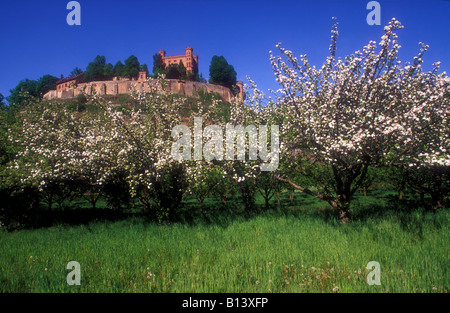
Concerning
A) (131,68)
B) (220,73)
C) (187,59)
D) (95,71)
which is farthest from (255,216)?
(187,59)

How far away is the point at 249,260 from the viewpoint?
6.20m

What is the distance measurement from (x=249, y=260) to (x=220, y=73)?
12837cm

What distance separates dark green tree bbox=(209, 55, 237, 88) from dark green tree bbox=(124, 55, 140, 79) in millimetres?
35104

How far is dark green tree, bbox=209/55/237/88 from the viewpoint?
5027 inches

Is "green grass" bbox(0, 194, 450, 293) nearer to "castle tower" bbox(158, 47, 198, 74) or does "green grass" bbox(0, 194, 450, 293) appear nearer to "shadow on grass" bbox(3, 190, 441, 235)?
"shadow on grass" bbox(3, 190, 441, 235)

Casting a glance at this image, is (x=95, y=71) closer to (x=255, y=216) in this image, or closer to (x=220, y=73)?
(x=220, y=73)

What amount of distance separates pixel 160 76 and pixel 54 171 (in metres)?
6.67

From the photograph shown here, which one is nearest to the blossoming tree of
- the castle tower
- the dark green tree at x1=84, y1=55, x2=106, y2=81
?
the dark green tree at x1=84, y1=55, x2=106, y2=81

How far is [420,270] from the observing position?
5.34 meters

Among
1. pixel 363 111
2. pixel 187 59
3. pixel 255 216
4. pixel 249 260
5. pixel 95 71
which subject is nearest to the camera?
pixel 249 260

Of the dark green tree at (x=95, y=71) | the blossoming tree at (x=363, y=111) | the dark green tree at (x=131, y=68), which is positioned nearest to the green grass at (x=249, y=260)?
the blossoming tree at (x=363, y=111)

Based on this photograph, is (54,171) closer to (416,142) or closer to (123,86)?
(416,142)

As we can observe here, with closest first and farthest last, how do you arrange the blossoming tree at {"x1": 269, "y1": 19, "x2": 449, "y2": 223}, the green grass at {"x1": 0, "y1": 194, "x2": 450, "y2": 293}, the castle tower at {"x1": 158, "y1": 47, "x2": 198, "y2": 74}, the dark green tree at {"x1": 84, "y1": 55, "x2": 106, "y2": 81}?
1. the green grass at {"x1": 0, "y1": 194, "x2": 450, "y2": 293}
2. the blossoming tree at {"x1": 269, "y1": 19, "x2": 449, "y2": 223}
3. the dark green tree at {"x1": 84, "y1": 55, "x2": 106, "y2": 81}
4. the castle tower at {"x1": 158, "y1": 47, "x2": 198, "y2": 74}

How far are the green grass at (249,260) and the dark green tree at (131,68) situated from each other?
124 meters
